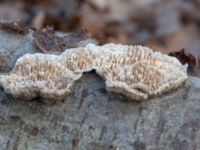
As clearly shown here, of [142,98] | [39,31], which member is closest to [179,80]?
[142,98]

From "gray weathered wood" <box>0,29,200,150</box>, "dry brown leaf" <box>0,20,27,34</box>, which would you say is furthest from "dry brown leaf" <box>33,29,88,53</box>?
"gray weathered wood" <box>0,29,200,150</box>

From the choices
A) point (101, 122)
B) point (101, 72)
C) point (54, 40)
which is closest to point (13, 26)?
point (54, 40)

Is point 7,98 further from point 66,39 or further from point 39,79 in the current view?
point 66,39

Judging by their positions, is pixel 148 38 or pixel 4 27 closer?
pixel 4 27

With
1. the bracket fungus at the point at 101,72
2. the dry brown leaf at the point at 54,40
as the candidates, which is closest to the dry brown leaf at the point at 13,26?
the dry brown leaf at the point at 54,40

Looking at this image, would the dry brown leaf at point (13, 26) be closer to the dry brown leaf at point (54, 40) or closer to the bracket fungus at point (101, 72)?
the dry brown leaf at point (54, 40)

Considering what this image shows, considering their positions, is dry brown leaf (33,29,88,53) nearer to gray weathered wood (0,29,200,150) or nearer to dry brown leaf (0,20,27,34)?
dry brown leaf (0,20,27,34)

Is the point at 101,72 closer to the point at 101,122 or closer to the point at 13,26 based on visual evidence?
the point at 101,122

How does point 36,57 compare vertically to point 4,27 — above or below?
below
